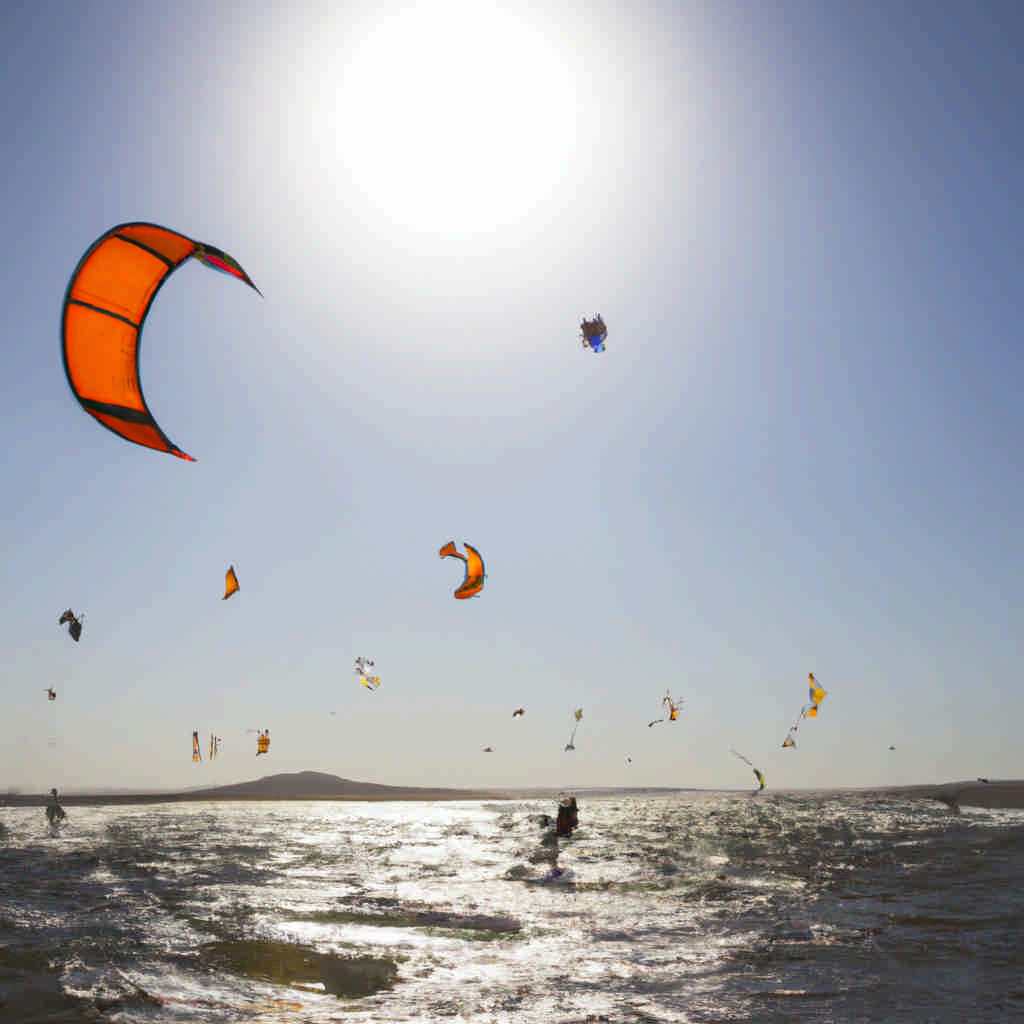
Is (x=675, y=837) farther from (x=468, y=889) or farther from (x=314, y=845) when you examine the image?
(x=468, y=889)

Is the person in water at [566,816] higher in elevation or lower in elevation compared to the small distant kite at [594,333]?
lower

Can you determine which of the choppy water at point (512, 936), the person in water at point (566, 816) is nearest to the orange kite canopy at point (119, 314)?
the choppy water at point (512, 936)

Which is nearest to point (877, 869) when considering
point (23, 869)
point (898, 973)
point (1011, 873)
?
point (1011, 873)

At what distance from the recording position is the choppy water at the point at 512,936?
8750 millimetres

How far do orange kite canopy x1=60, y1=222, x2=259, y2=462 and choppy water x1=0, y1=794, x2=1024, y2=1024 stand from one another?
6.01 meters

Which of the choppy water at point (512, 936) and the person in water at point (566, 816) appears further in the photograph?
the person in water at point (566, 816)

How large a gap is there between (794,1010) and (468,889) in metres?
11.3

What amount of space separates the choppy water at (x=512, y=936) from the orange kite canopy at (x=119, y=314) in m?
6.01

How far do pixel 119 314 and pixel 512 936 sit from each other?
1124 centimetres

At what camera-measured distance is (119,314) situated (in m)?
6.34

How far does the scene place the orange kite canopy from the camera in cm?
596

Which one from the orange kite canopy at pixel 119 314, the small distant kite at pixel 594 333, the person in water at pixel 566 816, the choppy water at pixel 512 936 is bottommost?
the person in water at pixel 566 816

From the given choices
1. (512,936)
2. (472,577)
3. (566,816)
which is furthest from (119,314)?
(566,816)

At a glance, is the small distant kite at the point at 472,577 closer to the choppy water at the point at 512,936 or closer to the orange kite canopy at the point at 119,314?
the choppy water at the point at 512,936
